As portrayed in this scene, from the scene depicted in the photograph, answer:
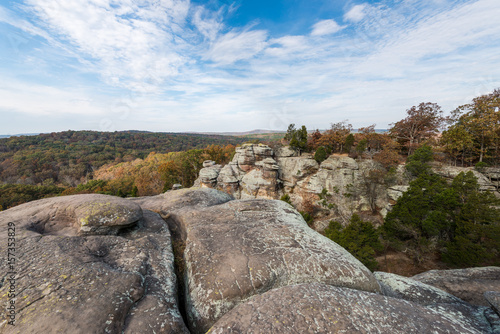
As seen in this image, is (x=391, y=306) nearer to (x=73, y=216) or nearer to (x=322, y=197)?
(x=73, y=216)

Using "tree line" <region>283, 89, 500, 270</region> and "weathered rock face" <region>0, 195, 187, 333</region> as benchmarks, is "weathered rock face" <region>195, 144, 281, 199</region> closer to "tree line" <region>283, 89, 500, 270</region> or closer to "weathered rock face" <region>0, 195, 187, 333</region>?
"tree line" <region>283, 89, 500, 270</region>

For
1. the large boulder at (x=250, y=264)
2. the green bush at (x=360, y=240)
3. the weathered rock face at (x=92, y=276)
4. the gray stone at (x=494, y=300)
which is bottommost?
the green bush at (x=360, y=240)

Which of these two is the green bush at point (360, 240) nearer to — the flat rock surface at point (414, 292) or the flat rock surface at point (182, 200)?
the flat rock surface at point (414, 292)

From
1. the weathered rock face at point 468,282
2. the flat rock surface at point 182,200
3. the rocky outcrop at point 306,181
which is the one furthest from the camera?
the rocky outcrop at point 306,181

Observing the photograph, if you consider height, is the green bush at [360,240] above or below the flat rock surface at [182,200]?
below

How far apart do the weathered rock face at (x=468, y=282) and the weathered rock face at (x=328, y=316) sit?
4.39m

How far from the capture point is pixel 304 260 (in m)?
5.25

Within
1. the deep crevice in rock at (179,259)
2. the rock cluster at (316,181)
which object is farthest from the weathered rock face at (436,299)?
the rock cluster at (316,181)

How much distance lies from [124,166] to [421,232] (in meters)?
77.2

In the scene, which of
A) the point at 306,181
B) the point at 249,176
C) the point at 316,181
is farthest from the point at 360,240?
the point at 249,176

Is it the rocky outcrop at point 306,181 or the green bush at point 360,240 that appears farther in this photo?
the rocky outcrop at point 306,181

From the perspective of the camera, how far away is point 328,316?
11.2ft

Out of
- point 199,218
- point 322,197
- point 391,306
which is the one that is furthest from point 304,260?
point 322,197

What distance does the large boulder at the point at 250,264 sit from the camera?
14.4ft
